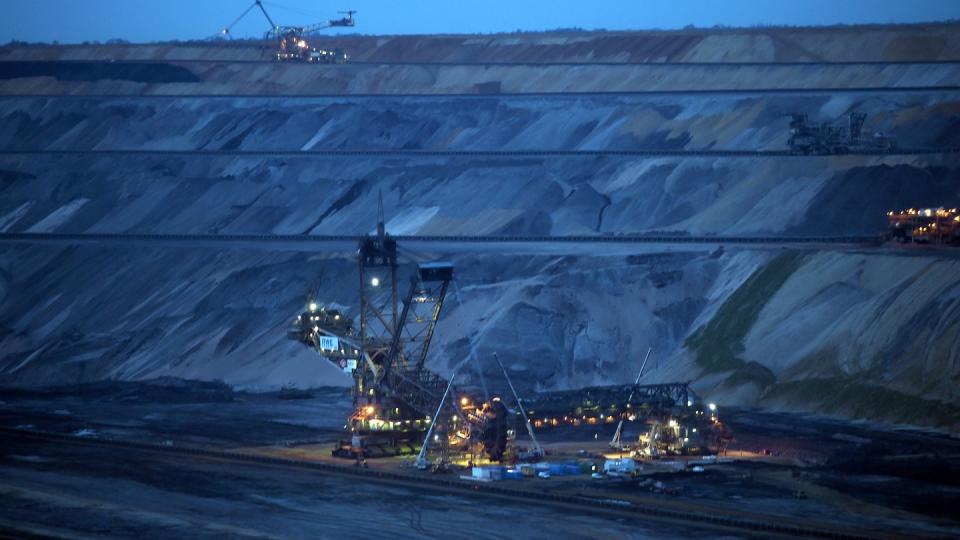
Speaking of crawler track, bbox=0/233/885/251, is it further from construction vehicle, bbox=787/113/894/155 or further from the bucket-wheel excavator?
the bucket-wheel excavator

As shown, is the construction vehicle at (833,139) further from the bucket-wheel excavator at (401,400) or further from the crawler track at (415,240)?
the bucket-wheel excavator at (401,400)

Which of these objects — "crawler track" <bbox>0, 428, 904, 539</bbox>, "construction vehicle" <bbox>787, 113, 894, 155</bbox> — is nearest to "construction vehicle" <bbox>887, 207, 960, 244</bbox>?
"construction vehicle" <bbox>787, 113, 894, 155</bbox>

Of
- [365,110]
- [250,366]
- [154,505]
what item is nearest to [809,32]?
[365,110]

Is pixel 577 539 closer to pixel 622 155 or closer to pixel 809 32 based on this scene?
pixel 622 155

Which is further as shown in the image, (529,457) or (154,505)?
(529,457)

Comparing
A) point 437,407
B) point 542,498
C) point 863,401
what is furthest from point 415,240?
point 542,498

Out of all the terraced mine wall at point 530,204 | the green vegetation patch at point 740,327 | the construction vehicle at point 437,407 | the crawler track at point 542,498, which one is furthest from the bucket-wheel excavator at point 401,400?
the green vegetation patch at point 740,327
